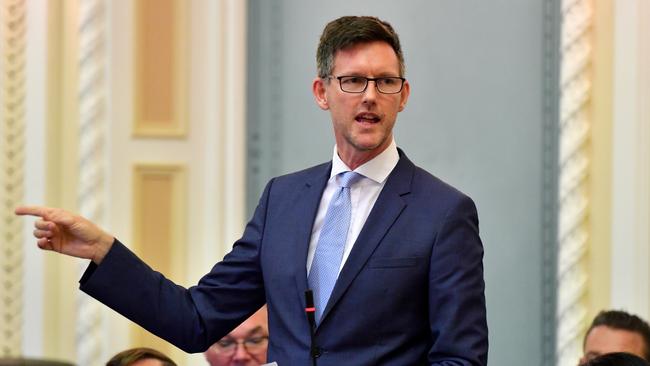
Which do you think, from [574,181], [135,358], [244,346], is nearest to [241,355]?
[244,346]

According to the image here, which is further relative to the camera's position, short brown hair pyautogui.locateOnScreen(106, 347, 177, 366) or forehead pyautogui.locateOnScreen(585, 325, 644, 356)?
forehead pyautogui.locateOnScreen(585, 325, 644, 356)

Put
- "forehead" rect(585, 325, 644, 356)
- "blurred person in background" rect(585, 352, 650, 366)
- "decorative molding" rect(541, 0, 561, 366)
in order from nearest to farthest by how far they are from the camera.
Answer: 1. "blurred person in background" rect(585, 352, 650, 366)
2. "forehead" rect(585, 325, 644, 356)
3. "decorative molding" rect(541, 0, 561, 366)

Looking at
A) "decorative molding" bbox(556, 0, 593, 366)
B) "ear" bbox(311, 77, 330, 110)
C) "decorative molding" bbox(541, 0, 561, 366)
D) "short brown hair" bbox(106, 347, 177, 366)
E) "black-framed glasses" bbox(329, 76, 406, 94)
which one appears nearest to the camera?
"black-framed glasses" bbox(329, 76, 406, 94)

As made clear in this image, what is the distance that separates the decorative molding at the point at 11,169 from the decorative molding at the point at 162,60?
44 centimetres

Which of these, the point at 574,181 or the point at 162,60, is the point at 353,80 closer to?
the point at 574,181

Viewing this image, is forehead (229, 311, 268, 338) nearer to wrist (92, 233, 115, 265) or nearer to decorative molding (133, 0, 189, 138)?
decorative molding (133, 0, 189, 138)

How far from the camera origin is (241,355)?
13.0ft

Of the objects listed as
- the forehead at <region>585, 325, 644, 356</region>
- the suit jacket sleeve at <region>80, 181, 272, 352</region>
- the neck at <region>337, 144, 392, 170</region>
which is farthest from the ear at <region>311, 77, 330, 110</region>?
the forehead at <region>585, 325, 644, 356</region>

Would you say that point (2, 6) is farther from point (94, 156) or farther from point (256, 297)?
point (256, 297)

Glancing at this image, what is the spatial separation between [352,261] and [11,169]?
2802 mm

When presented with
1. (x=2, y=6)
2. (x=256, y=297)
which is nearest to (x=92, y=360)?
(x=2, y=6)

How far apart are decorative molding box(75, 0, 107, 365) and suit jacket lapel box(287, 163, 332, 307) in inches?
95.5

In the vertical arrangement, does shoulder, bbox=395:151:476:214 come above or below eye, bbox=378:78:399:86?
below

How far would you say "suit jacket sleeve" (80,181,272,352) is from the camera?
8.23 ft
